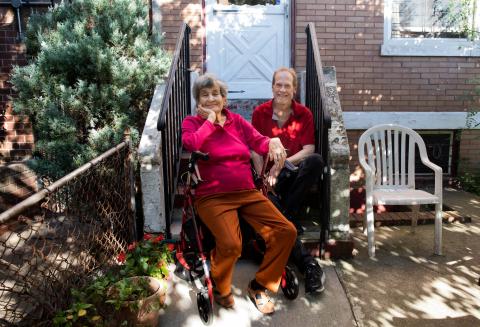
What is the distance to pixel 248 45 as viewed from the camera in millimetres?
5863

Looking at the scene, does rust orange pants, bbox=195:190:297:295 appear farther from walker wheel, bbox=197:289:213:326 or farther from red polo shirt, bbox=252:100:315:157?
red polo shirt, bbox=252:100:315:157

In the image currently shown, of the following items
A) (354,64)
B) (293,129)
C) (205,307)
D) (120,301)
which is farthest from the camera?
(354,64)

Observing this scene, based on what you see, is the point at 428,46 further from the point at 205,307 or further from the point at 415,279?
the point at 205,307

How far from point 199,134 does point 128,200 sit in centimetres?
117

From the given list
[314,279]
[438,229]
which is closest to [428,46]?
[438,229]

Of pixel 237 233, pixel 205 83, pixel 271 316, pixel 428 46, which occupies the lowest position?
pixel 271 316

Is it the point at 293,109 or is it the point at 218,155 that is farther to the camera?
the point at 293,109

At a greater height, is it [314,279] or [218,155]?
[218,155]

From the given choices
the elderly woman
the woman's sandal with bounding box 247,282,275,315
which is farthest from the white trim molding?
the woman's sandal with bounding box 247,282,275,315

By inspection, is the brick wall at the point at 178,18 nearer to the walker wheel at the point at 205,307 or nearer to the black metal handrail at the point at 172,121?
the black metal handrail at the point at 172,121

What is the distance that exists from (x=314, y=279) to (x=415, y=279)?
2.86ft

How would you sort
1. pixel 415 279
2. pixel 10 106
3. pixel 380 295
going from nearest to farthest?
pixel 380 295
pixel 415 279
pixel 10 106

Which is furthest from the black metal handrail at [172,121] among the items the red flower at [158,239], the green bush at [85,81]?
the green bush at [85,81]

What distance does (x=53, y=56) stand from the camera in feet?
13.0
